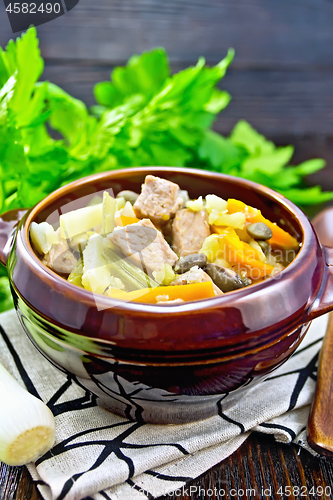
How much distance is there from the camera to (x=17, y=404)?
57.9 inches

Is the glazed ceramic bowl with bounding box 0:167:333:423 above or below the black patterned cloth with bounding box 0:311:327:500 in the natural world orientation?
above

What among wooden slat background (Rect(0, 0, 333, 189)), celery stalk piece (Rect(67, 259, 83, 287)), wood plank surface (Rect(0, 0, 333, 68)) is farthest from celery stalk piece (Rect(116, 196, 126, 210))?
wood plank surface (Rect(0, 0, 333, 68))

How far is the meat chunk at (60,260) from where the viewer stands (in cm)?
162

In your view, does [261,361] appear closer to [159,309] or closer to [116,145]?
[159,309]

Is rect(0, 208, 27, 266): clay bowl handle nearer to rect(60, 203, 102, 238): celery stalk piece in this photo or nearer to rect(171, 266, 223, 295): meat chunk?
rect(60, 203, 102, 238): celery stalk piece

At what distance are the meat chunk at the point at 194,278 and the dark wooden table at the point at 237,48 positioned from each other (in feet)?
8.40

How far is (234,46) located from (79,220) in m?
3.73

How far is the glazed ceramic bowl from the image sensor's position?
1.25 m

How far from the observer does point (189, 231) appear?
1.75 meters

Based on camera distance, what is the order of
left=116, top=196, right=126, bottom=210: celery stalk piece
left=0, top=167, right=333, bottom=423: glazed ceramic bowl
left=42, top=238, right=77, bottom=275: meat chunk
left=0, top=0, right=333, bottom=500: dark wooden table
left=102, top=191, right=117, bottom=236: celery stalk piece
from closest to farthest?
left=0, top=167, right=333, bottom=423: glazed ceramic bowl
left=42, top=238, right=77, bottom=275: meat chunk
left=102, top=191, right=117, bottom=236: celery stalk piece
left=116, top=196, right=126, bottom=210: celery stalk piece
left=0, top=0, right=333, bottom=500: dark wooden table

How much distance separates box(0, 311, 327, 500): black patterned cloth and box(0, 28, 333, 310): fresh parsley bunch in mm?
845

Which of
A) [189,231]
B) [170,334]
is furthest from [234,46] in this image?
[170,334]

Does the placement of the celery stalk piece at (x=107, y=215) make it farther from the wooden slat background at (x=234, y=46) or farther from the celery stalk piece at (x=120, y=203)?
the wooden slat background at (x=234, y=46)

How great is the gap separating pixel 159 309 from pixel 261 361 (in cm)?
38
